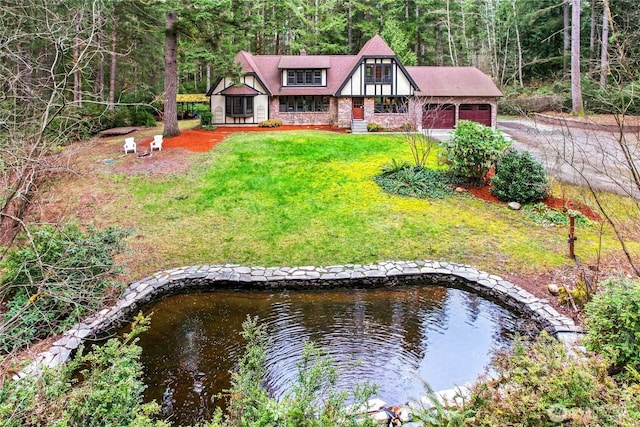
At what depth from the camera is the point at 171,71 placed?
20625mm

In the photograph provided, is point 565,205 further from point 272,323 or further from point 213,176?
point 213,176

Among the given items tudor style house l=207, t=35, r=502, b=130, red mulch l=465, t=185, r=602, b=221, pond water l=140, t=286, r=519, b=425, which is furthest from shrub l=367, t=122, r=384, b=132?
pond water l=140, t=286, r=519, b=425

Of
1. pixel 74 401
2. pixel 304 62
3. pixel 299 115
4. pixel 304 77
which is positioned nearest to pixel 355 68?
pixel 304 77

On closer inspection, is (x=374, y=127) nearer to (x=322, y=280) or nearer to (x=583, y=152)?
(x=322, y=280)

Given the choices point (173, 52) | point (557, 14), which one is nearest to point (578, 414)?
point (173, 52)

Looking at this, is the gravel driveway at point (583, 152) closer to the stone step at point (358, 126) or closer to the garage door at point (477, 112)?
the garage door at point (477, 112)

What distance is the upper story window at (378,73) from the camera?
84.4 ft

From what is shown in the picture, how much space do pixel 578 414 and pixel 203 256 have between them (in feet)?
25.9

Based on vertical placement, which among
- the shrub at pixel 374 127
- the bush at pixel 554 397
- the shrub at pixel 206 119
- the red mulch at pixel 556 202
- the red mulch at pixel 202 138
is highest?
the shrub at pixel 206 119

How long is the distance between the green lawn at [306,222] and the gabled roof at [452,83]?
1106 centimetres

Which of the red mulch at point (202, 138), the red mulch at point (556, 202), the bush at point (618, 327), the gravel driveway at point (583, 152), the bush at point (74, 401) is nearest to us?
the bush at point (74, 401)

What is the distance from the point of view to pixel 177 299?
829cm

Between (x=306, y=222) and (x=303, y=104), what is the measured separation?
687 inches

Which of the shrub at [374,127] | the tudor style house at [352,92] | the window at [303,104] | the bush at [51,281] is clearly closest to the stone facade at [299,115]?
the tudor style house at [352,92]
